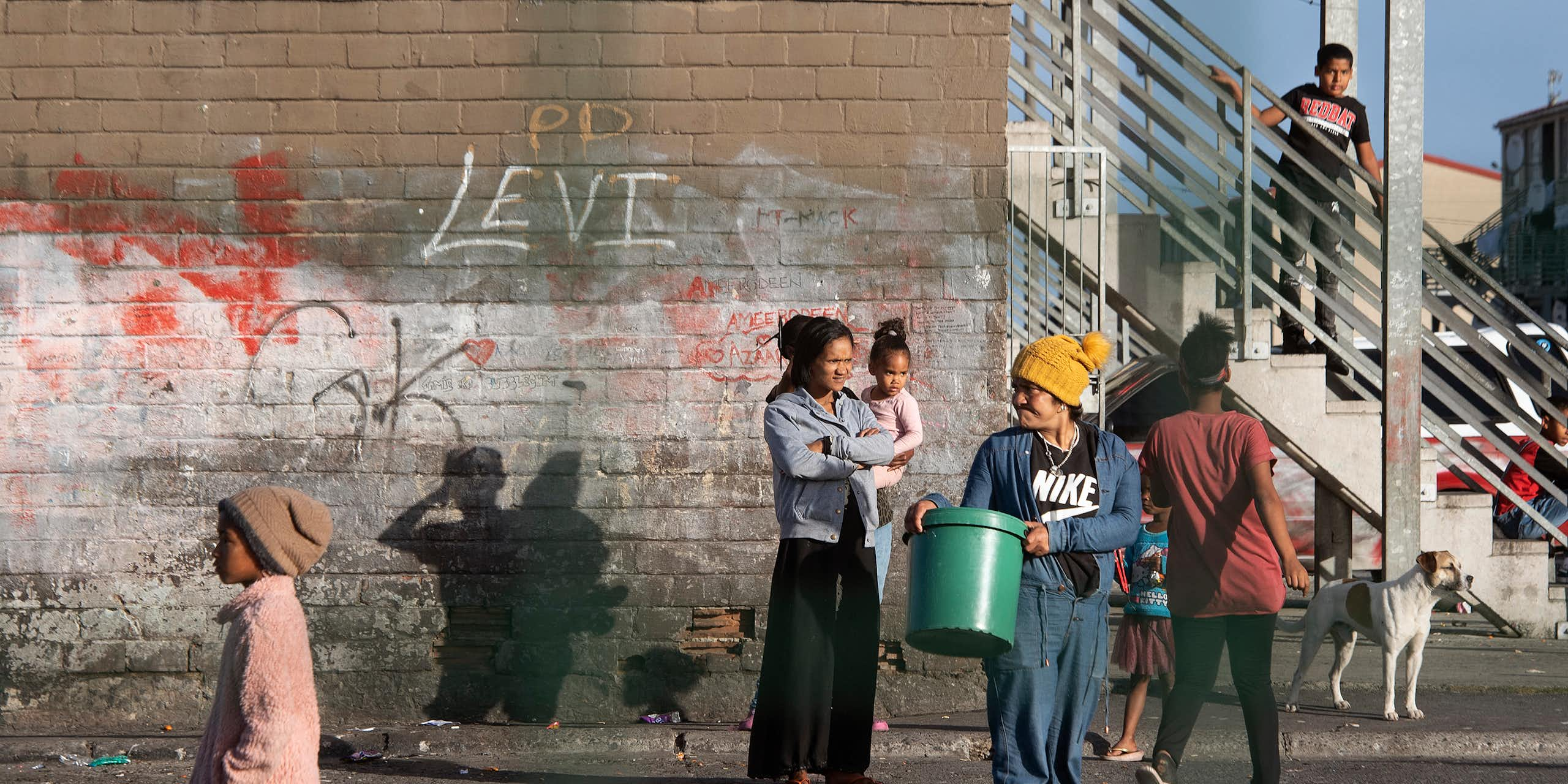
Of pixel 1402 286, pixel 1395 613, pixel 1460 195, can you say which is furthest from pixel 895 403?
pixel 1460 195

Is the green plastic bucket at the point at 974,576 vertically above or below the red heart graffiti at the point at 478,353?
below

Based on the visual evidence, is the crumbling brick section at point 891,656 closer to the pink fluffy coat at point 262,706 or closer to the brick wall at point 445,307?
the brick wall at point 445,307

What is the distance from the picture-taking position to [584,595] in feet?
22.0

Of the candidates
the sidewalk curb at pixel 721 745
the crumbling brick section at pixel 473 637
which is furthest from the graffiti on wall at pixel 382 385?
the sidewalk curb at pixel 721 745

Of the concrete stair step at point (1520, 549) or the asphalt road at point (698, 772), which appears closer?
the asphalt road at point (698, 772)

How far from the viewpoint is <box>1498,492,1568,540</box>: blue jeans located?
942 cm

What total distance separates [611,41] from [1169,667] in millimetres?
3772

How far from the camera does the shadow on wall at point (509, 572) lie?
6664 mm

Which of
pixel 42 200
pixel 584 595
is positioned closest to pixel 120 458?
pixel 42 200

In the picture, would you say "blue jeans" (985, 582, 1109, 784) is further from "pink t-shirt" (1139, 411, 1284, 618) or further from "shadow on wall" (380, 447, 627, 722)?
"shadow on wall" (380, 447, 627, 722)

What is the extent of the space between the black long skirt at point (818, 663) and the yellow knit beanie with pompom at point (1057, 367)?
122 cm

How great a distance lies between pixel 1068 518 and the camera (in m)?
4.29

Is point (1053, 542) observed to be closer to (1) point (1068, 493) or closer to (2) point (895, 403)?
(1) point (1068, 493)

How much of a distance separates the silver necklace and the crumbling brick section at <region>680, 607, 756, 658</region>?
2.65 metres
